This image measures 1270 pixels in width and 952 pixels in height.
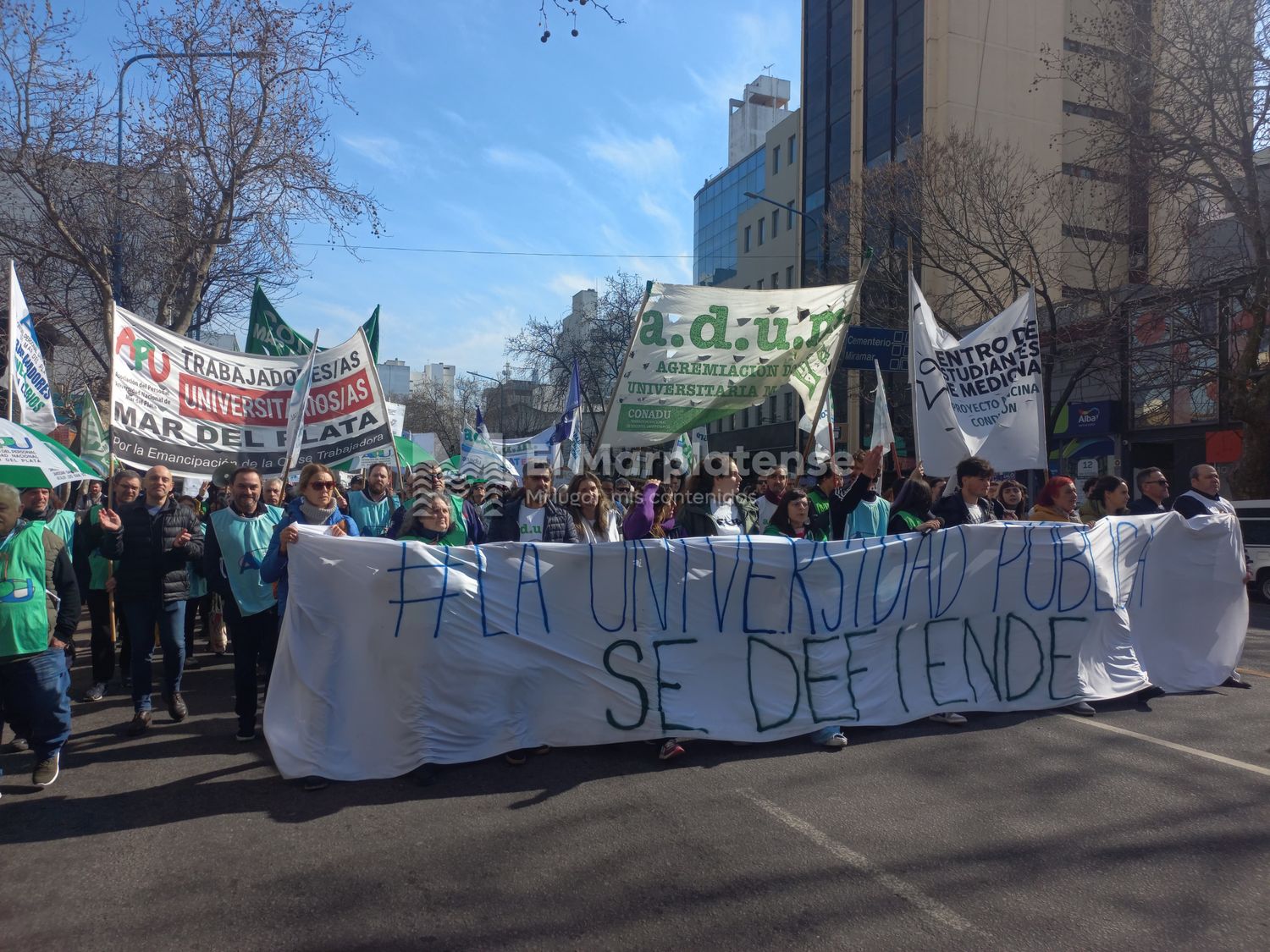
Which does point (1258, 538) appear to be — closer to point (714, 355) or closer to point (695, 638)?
point (714, 355)

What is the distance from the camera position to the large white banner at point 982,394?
6906 mm

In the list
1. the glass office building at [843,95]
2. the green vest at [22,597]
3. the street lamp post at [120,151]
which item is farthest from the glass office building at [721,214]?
the green vest at [22,597]

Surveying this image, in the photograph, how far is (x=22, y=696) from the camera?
14.9 feet

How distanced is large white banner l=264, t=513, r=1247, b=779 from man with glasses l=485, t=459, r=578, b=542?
3.44 feet

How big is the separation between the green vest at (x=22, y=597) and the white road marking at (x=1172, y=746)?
6007mm

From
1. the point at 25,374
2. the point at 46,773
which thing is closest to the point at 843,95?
the point at 25,374

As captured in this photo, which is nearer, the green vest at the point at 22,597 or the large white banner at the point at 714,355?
the green vest at the point at 22,597

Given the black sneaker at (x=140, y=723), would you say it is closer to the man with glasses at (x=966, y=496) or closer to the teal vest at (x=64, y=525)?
the teal vest at (x=64, y=525)

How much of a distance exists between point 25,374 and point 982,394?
8690 millimetres

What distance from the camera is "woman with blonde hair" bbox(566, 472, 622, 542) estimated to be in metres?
6.18

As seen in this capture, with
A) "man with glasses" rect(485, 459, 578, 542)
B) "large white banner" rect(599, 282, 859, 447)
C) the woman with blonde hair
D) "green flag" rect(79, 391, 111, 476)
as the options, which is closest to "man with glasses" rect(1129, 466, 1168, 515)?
"large white banner" rect(599, 282, 859, 447)

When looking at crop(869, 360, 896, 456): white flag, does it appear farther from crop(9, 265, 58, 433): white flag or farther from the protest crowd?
crop(9, 265, 58, 433): white flag

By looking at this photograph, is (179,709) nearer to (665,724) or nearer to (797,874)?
(665,724)

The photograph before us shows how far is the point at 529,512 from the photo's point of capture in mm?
6309
